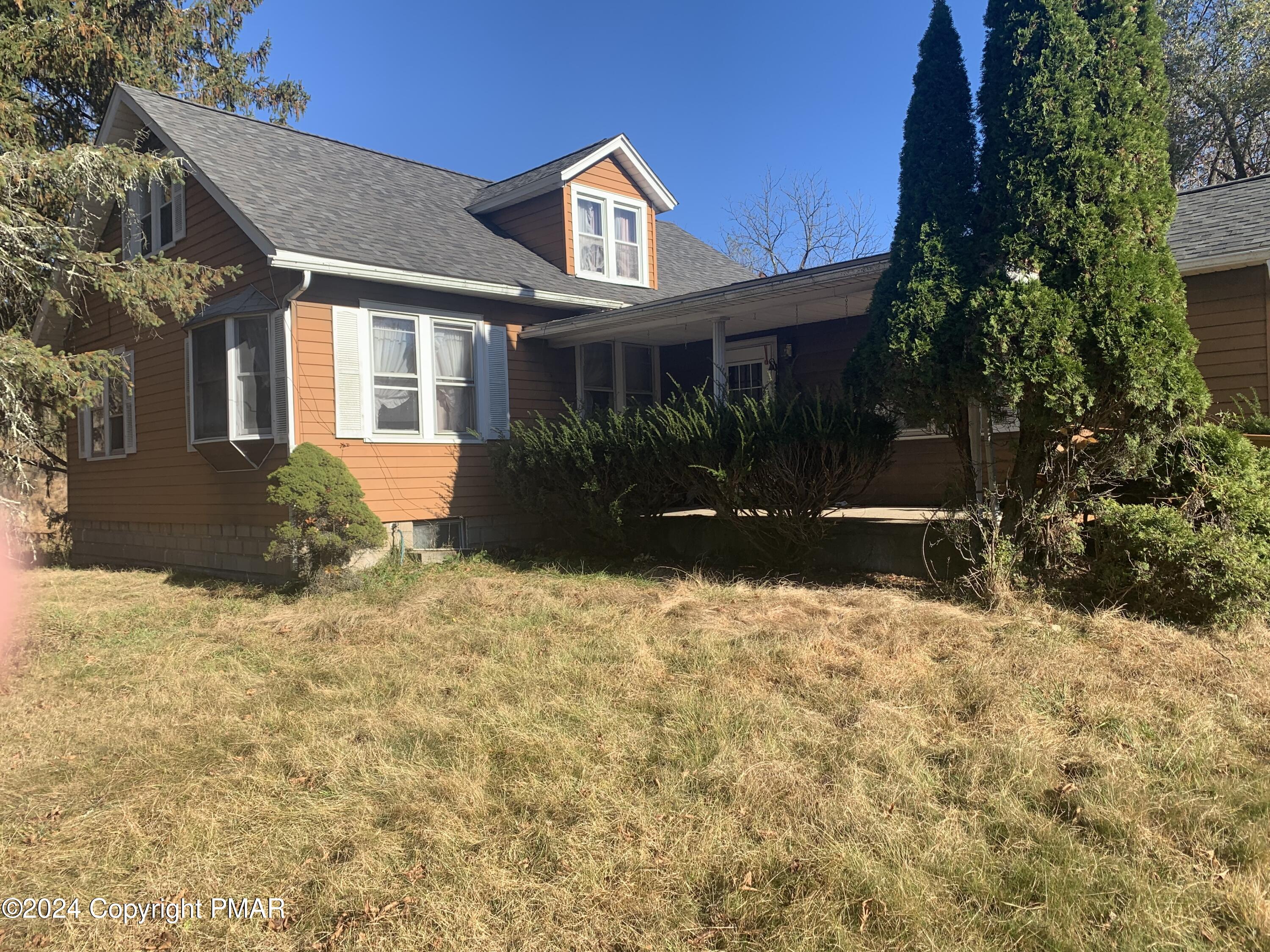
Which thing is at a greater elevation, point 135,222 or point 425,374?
point 135,222

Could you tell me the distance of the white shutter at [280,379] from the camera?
9156 mm

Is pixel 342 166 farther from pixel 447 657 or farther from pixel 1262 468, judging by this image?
pixel 1262 468

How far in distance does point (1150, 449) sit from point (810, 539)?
9.54 ft

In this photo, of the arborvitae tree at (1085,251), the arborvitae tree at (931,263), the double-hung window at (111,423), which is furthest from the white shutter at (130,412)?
the arborvitae tree at (1085,251)

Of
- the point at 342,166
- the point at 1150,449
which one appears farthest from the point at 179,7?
the point at 1150,449

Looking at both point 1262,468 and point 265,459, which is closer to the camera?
point 1262,468

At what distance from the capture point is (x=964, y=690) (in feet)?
14.8

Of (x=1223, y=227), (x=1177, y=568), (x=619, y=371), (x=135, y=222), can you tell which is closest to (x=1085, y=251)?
(x=1177, y=568)

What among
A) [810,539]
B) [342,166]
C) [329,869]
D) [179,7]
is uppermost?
[179,7]

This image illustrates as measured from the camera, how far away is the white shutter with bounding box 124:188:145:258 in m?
11.9

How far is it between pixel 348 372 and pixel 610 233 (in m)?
5.72

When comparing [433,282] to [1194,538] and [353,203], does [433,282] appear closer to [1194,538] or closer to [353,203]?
[353,203]

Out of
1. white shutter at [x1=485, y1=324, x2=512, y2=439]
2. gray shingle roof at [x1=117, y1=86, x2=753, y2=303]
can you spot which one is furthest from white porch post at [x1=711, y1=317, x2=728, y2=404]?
white shutter at [x1=485, y1=324, x2=512, y2=439]

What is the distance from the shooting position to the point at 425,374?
10.3 m
